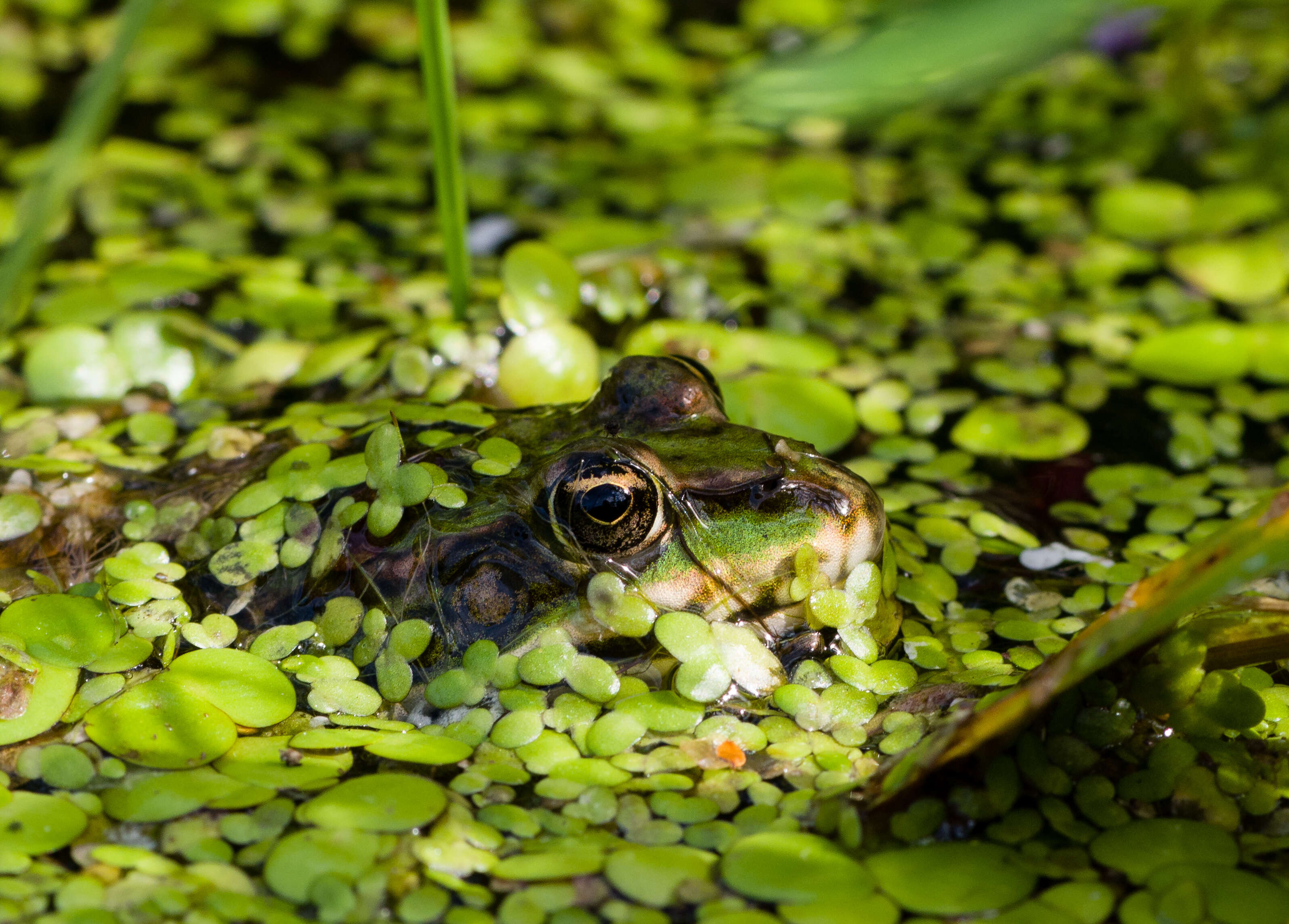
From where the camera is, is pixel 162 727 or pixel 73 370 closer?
pixel 162 727

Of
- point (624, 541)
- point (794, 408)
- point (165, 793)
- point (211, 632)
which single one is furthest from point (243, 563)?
point (794, 408)

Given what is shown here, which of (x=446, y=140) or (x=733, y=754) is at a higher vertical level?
(x=446, y=140)

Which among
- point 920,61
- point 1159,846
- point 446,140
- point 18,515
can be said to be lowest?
point 1159,846

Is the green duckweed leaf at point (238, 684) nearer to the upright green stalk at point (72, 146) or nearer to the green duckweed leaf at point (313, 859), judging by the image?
the green duckweed leaf at point (313, 859)

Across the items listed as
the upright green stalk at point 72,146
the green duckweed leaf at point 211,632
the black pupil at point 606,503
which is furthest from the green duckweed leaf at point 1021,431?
the upright green stalk at point 72,146

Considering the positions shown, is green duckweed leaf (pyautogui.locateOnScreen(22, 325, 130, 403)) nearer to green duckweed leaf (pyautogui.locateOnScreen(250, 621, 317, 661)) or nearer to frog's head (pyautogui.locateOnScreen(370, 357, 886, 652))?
green duckweed leaf (pyautogui.locateOnScreen(250, 621, 317, 661))

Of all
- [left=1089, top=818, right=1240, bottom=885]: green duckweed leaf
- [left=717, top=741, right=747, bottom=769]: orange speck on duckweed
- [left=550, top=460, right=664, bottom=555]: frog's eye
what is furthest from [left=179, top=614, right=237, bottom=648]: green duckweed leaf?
[left=1089, top=818, right=1240, bottom=885]: green duckweed leaf

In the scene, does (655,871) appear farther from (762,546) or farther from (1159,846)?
(1159,846)
